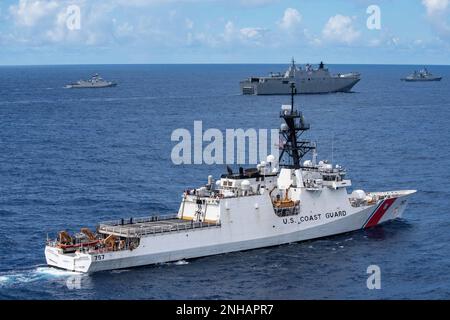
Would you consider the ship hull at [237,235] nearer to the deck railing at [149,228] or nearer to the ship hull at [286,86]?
the deck railing at [149,228]

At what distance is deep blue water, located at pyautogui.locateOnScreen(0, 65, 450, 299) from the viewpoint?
4100 centimetres

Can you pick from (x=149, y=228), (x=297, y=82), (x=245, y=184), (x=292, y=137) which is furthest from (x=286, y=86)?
(x=149, y=228)

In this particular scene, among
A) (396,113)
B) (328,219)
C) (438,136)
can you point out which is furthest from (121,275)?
(396,113)

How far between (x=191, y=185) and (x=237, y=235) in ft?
65.4

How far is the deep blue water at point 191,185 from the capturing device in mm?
41000

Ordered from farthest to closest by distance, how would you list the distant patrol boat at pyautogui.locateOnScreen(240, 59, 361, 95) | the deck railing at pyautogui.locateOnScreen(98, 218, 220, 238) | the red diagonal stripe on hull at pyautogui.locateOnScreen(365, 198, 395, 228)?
the distant patrol boat at pyautogui.locateOnScreen(240, 59, 361, 95) < the red diagonal stripe on hull at pyautogui.locateOnScreen(365, 198, 395, 228) < the deck railing at pyautogui.locateOnScreen(98, 218, 220, 238)

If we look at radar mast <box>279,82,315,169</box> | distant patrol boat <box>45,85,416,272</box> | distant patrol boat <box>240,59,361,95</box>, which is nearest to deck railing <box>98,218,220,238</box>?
distant patrol boat <box>45,85,416,272</box>

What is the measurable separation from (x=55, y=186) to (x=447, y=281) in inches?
1506

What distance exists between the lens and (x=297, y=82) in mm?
181125

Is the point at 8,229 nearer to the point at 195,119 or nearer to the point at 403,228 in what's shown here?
the point at 403,228

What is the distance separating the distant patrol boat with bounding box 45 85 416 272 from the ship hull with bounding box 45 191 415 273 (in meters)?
0.06

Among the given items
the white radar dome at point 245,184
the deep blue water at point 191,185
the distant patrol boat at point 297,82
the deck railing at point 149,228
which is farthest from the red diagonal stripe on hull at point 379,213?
the distant patrol boat at point 297,82

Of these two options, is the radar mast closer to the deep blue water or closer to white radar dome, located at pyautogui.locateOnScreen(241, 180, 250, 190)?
white radar dome, located at pyautogui.locateOnScreen(241, 180, 250, 190)
